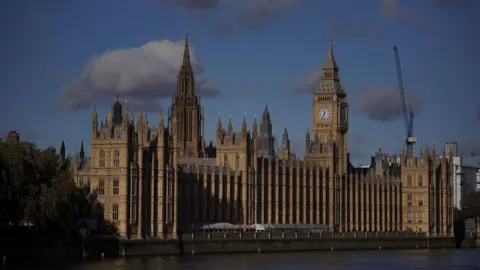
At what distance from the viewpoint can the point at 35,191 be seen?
12369 centimetres

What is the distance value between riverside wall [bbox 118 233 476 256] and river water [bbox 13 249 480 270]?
3144 mm

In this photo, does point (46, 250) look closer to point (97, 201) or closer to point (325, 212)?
point (97, 201)

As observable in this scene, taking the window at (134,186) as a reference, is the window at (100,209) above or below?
below

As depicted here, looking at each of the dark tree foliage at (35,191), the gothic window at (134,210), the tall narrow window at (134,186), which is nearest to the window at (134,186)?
the tall narrow window at (134,186)

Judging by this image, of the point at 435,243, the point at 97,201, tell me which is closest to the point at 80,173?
the point at 97,201

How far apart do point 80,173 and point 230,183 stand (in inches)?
1301

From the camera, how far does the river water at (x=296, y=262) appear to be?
121106mm

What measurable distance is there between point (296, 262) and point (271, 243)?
78.7 ft

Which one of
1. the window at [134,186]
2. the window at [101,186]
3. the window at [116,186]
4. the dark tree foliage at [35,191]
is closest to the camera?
the dark tree foliage at [35,191]

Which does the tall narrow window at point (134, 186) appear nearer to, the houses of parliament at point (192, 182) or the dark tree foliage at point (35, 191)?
the houses of parliament at point (192, 182)

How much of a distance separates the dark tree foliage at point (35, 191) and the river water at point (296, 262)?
6363mm

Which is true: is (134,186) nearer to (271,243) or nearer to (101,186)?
(101,186)

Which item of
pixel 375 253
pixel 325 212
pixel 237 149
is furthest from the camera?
pixel 325 212

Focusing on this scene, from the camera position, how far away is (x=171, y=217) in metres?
147
